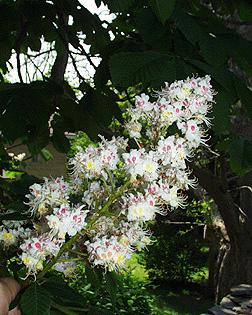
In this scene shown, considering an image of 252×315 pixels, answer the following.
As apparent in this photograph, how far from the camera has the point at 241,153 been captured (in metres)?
1.66

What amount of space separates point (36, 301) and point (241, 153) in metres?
1.13

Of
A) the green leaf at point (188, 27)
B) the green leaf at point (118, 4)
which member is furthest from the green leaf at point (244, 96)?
the green leaf at point (118, 4)

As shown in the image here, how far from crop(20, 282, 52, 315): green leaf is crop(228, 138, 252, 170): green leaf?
0.99m

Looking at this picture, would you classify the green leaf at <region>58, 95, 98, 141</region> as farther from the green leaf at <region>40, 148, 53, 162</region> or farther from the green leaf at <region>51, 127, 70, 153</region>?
the green leaf at <region>40, 148, 53, 162</region>

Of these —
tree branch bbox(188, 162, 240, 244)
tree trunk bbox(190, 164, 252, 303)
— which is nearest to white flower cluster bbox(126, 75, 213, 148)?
tree branch bbox(188, 162, 240, 244)

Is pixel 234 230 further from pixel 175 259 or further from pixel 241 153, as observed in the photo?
pixel 175 259

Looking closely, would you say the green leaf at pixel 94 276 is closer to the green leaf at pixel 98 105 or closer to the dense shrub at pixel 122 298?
the green leaf at pixel 98 105

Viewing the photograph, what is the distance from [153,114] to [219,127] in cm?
39

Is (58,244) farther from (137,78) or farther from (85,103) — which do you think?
(85,103)

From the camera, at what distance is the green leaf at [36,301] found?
852mm

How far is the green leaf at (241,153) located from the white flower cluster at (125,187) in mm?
717

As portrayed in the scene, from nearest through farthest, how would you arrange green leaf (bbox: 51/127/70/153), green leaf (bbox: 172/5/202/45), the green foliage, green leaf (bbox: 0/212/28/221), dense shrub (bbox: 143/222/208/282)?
green leaf (bbox: 0/212/28/221) → green leaf (bbox: 172/5/202/45) → green leaf (bbox: 51/127/70/153) → the green foliage → dense shrub (bbox: 143/222/208/282)

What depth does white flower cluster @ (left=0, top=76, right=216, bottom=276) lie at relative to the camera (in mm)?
844

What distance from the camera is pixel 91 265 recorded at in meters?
0.97
